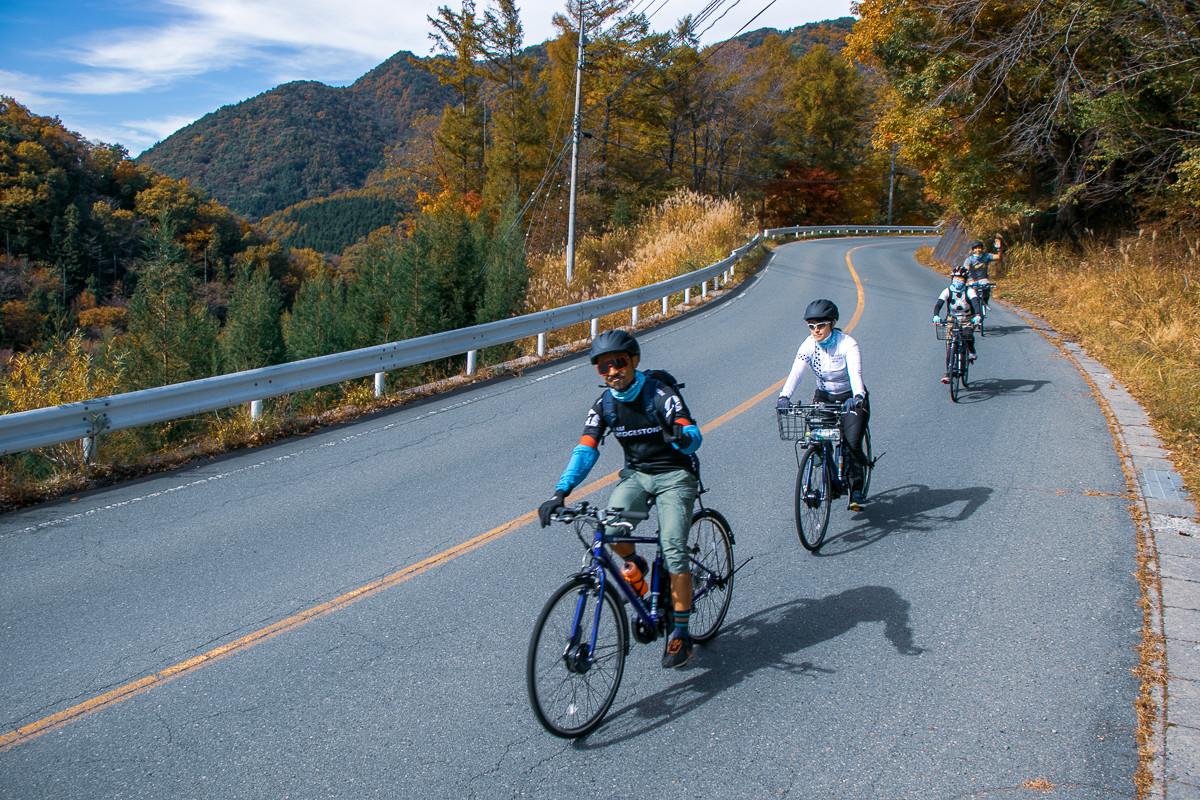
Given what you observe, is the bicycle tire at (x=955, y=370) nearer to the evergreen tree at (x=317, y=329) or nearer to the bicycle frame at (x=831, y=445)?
the bicycle frame at (x=831, y=445)

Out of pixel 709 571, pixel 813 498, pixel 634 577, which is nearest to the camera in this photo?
pixel 634 577

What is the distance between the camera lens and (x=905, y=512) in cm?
675

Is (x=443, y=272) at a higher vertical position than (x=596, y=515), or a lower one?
higher

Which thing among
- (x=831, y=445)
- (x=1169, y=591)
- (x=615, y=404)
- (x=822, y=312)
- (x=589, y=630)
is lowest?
(x=1169, y=591)

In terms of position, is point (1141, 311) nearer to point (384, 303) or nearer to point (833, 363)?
point (833, 363)

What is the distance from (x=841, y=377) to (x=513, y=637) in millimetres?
3494

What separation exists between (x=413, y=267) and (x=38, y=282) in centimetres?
6097

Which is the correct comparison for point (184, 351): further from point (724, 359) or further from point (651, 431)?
point (651, 431)

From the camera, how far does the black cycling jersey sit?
4.19 m

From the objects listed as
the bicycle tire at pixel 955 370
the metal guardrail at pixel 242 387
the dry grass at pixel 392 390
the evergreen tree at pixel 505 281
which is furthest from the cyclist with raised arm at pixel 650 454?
the evergreen tree at pixel 505 281

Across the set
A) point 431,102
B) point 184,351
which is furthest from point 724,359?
point 431,102

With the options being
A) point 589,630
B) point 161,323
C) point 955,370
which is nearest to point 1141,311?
point 955,370

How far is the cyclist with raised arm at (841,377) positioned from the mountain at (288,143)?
178 meters

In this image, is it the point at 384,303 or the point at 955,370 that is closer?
the point at 955,370
